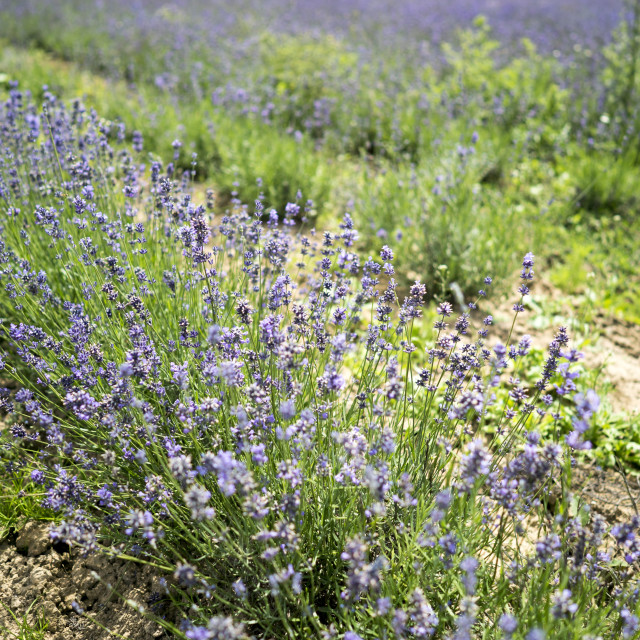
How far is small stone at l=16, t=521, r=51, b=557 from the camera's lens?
228 centimetres

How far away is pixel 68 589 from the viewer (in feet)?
7.05

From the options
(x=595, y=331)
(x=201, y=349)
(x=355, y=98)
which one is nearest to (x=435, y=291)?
(x=595, y=331)

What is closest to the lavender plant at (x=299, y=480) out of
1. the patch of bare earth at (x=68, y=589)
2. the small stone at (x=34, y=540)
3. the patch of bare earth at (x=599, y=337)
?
the patch of bare earth at (x=68, y=589)

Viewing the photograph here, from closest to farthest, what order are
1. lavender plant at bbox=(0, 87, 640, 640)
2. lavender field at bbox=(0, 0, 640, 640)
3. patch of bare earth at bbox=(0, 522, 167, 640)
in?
1. lavender plant at bbox=(0, 87, 640, 640)
2. lavender field at bbox=(0, 0, 640, 640)
3. patch of bare earth at bbox=(0, 522, 167, 640)

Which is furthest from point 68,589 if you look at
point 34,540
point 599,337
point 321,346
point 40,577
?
point 599,337

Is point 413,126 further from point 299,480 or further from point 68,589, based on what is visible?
point 68,589

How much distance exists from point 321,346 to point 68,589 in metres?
1.44

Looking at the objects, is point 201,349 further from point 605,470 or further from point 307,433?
point 605,470

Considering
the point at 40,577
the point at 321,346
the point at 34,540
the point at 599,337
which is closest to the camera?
the point at 321,346

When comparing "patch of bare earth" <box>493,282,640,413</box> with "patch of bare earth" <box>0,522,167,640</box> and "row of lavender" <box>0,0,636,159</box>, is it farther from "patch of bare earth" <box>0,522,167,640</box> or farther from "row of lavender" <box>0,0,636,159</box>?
"patch of bare earth" <box>0,522,167,640</box>

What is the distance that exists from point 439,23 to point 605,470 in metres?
11.3

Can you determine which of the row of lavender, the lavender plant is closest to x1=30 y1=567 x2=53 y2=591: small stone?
the lavender plant

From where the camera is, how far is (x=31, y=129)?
346cm

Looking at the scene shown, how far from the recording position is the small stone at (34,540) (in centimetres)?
228
